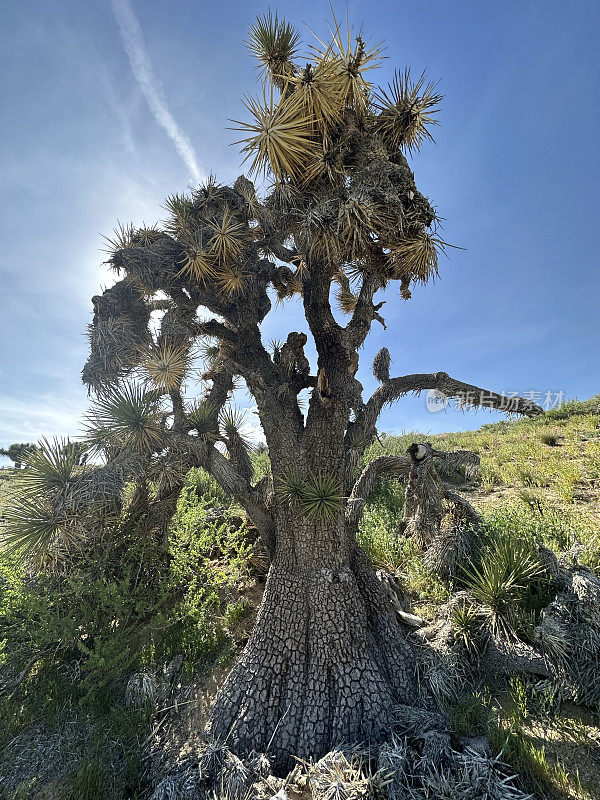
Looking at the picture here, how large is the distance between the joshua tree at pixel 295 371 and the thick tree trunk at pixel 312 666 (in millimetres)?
16

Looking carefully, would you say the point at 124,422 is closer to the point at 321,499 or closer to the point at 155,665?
the point at 321,499

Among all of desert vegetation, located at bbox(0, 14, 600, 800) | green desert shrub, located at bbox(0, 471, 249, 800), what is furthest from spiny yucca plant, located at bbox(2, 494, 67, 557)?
green desert shrub, located at bbox(0, 471, 249, 800)

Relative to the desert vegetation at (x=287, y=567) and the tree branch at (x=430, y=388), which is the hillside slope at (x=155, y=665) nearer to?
the desert vegetation at (x=287, y=567)

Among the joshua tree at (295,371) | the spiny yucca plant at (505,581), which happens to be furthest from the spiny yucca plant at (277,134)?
the spiny yucca plant at (505,581)

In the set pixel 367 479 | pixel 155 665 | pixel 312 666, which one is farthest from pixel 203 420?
pixel 155 665

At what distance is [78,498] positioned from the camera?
13.6ft

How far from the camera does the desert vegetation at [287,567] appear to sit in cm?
379

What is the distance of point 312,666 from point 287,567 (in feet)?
3.70

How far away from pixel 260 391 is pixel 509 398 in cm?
376

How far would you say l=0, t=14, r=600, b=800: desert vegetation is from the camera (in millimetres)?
3789

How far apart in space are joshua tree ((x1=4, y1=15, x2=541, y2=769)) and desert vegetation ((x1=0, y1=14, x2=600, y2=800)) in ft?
0.11

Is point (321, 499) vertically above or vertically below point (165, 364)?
below

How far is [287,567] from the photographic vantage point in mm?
4598

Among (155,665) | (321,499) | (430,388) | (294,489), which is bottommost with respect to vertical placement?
(155,665)
